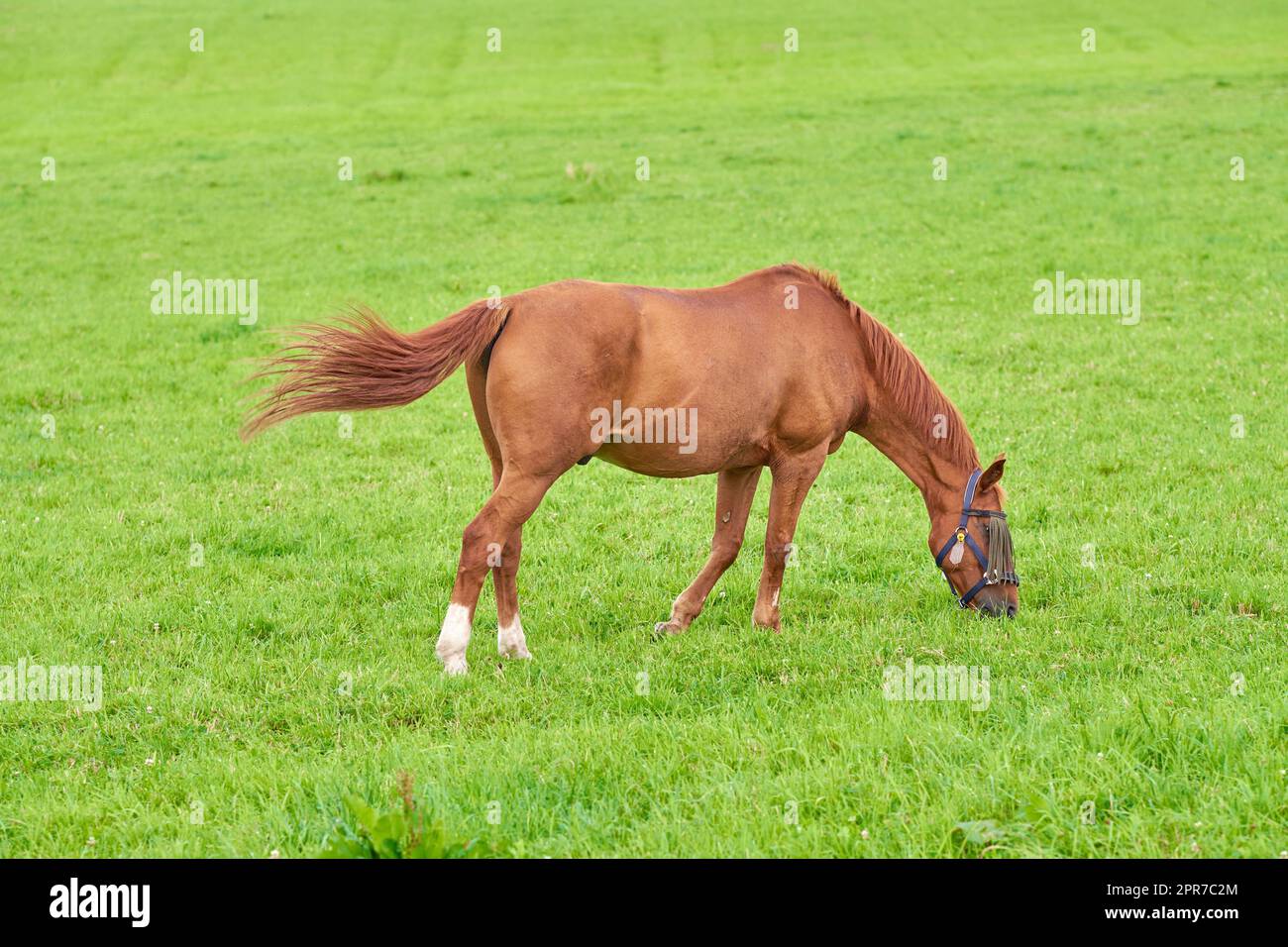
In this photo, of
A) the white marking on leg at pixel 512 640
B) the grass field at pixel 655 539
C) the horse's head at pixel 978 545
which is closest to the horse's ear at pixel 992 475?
the horse's head at pixel 978 545

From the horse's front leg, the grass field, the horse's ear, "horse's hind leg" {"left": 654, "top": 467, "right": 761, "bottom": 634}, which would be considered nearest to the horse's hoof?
the grass field

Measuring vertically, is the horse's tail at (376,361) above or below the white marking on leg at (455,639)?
above

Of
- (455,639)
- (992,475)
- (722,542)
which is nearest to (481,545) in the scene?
(455,639)

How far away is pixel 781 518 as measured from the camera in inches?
317

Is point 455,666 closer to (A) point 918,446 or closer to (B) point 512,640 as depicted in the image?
(B) point 512,640

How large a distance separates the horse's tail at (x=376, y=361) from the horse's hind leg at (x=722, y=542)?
2170 mm

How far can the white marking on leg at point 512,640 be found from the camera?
7.50 metres

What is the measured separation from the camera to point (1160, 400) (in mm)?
12992

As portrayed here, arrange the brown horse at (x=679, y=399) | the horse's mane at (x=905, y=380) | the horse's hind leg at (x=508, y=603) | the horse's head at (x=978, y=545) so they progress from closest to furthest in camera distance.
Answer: the brown horse at (x=679, y=399) → the horse's hind leg at (x=508, y=603) → the horse's head at (x=978, y=545) → the horse's mane at (x=905, y=380)

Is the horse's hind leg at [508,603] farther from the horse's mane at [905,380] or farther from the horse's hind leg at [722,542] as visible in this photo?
the horse's mane at [905,380]

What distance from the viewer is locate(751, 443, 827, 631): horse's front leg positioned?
26.2ft

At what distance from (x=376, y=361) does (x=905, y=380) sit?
3673 mm

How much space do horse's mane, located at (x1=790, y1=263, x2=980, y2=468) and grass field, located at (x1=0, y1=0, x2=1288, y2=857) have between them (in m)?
1.13

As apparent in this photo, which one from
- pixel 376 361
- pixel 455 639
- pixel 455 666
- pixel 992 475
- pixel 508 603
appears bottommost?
pixel 455 666
